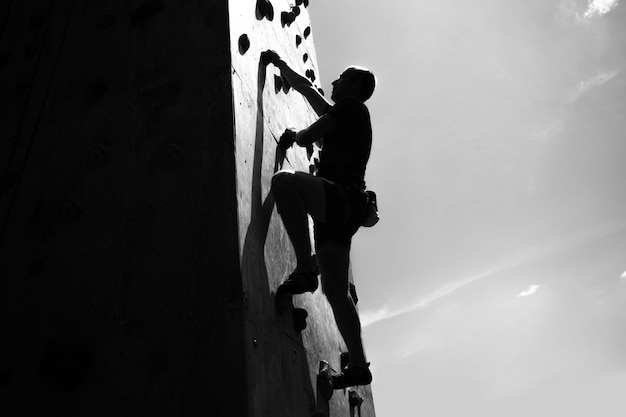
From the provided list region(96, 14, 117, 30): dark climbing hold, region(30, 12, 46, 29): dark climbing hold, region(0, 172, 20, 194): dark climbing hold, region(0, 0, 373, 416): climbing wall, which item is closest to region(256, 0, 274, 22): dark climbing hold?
region(0, 0, 373, 416): climbing wall

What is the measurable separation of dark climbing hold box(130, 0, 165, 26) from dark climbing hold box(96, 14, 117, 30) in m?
0.13

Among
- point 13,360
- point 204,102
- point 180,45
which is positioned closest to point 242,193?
point 204,102

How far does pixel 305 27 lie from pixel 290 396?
4140 mm

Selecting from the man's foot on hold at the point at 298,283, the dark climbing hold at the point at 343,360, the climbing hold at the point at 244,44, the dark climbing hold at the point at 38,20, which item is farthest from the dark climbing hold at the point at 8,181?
the dark climbing hold at the point at 343,360

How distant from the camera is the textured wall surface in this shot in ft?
6.96

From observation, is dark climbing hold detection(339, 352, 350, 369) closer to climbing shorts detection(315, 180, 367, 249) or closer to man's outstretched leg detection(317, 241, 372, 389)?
man's outstretched leg detection(317, 241, 372, 389)

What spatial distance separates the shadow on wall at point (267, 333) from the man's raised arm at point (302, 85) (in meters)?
0.52

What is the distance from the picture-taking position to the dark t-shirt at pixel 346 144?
290cm

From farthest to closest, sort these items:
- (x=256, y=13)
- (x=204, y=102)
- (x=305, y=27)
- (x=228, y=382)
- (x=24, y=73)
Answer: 1. (x=305, y=27)
2. (x=256, y=13)
3. (x=24, y=73)
4. (x=204, y=102)
5. (x=228, y=382)

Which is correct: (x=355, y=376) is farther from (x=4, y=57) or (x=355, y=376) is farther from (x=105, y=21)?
(x=4, y=57)

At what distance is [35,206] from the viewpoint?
273 centimetres

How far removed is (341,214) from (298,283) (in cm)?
42

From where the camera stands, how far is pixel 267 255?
2576 mm

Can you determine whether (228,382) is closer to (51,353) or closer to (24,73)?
(51,353)
